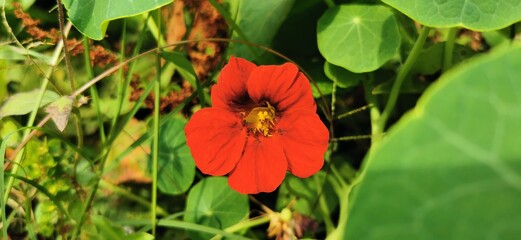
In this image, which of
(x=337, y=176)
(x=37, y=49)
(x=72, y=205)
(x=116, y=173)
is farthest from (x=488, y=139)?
(x=37, y=49)

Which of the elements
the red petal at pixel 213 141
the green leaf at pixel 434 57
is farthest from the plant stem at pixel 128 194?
the green leaf at pixel 434 57

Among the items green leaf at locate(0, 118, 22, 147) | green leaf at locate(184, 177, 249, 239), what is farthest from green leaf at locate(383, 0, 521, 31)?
green leaf at locate(0, 118, 22, 147)

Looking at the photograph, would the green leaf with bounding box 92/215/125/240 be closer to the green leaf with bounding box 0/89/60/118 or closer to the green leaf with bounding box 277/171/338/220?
the green leaf with bounding box 0/89/60/118

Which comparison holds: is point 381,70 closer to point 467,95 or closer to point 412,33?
point 412,33

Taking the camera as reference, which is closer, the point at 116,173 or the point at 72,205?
the point at 72,205

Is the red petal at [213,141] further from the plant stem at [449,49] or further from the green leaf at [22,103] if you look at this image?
the plant stem at [449,49]
